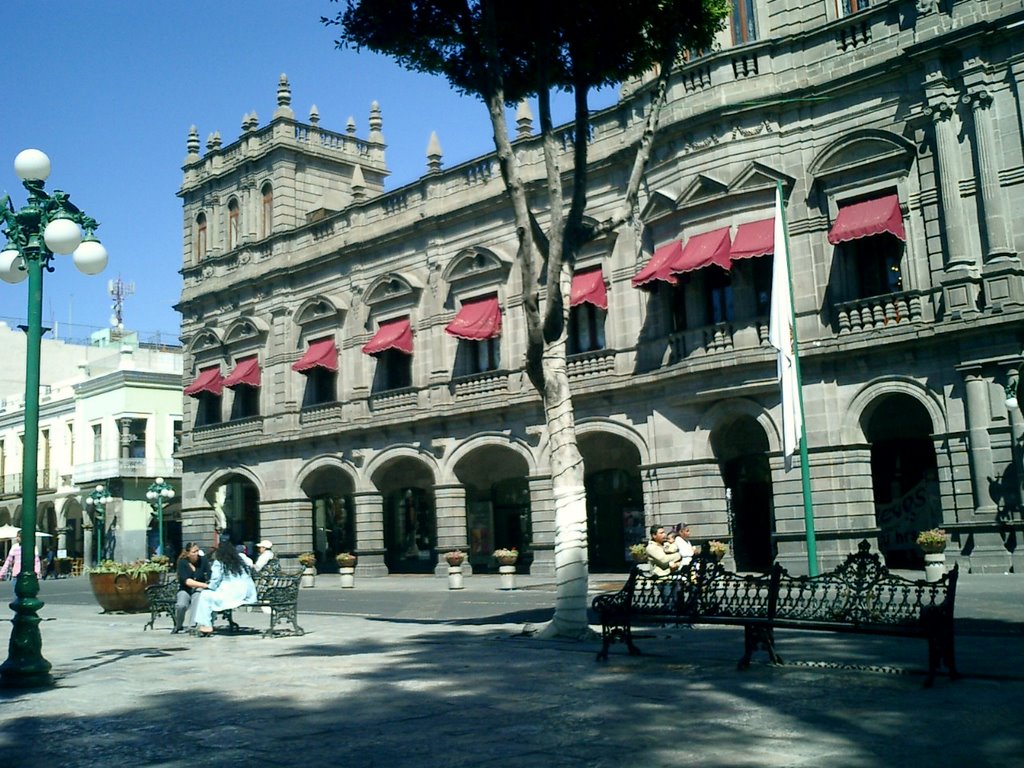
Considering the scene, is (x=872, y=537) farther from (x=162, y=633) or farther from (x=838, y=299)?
(x=162, y=633)

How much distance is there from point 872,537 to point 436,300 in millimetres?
15108

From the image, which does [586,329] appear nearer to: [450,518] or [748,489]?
[748,489]

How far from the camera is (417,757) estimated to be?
6.49 m

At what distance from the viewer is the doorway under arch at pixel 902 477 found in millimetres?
23703

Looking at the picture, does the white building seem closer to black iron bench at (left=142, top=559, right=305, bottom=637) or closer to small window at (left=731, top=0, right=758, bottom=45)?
small window at (left=731, top=0, right=758, bottom=45)

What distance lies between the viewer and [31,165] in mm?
11391

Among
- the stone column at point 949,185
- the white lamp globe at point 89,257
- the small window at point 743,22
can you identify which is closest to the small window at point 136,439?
the small window at point 743,22

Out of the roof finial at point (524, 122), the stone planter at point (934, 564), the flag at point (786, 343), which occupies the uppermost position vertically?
the roof finial at point (524, 122)

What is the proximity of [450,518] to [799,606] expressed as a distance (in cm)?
2185

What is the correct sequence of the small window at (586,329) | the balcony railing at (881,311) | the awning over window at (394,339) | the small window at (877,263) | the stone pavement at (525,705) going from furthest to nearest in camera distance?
the awning over window at (394,339)
the small window at (586,329)
the small window at (877,263)
the balcony railing at (881,311)
the stone pavement at (525,705)

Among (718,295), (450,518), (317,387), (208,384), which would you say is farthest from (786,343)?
(208,384)

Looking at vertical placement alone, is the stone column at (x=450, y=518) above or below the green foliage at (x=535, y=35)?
below

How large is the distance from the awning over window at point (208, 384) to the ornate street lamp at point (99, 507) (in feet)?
31.2

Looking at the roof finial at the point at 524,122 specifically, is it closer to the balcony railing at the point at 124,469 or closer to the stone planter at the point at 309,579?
the stone planter at the point at 309,579
